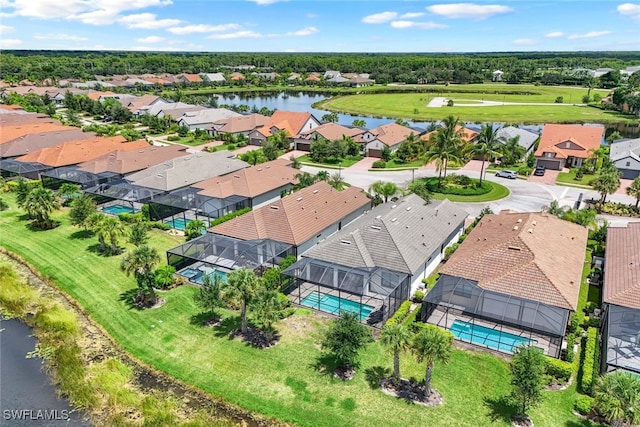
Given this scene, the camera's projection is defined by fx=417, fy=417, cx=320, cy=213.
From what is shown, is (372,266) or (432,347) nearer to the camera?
(432,347)

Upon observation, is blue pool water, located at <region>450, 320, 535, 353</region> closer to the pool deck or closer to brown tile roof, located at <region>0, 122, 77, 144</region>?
the pool deck

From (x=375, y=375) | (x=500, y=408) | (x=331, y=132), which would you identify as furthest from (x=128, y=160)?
(x=500, y=408)

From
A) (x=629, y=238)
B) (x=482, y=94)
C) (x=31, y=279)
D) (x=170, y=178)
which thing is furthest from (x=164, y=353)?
(x=482, y=94)

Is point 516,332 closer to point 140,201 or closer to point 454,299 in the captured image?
point 454,299

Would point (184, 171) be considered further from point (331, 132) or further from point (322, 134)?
point (331, 132)

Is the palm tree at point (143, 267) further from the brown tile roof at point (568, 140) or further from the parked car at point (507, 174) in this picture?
the brown tile roof at point (568, 140)
